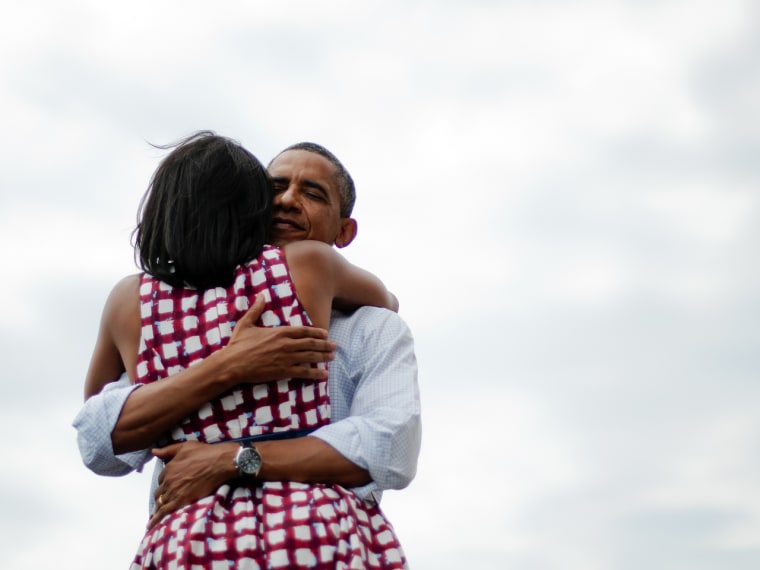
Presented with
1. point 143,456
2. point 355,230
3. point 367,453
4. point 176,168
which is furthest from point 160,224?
point 355,230

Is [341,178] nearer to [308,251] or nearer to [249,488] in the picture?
[308,251]

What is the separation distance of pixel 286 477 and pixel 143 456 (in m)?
0.57

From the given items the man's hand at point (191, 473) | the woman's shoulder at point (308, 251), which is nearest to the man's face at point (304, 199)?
the woman's shoulder at point (308, 251)

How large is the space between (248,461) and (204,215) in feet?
2.80

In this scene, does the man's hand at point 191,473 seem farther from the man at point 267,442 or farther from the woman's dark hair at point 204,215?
the woman's dark hair at point 204,215

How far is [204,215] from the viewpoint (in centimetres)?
362

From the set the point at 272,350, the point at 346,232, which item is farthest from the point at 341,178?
the point at 272,350

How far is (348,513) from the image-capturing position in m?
3.30

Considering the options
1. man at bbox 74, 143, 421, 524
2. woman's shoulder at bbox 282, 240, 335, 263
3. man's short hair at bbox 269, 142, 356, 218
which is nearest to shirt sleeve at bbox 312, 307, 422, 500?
man at bbox 74, 143, 421, 524

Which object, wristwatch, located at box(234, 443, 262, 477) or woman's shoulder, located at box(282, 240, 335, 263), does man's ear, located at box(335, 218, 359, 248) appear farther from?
wristwatch, located at box(234, 443, 262, 477)

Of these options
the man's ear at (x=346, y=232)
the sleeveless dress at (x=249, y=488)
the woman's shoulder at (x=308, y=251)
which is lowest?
the sleeveless dress at (x=249, y=488)

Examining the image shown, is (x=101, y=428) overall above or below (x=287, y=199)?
below

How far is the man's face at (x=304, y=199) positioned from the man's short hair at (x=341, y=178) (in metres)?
0.04

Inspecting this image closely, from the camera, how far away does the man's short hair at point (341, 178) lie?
483 cm
